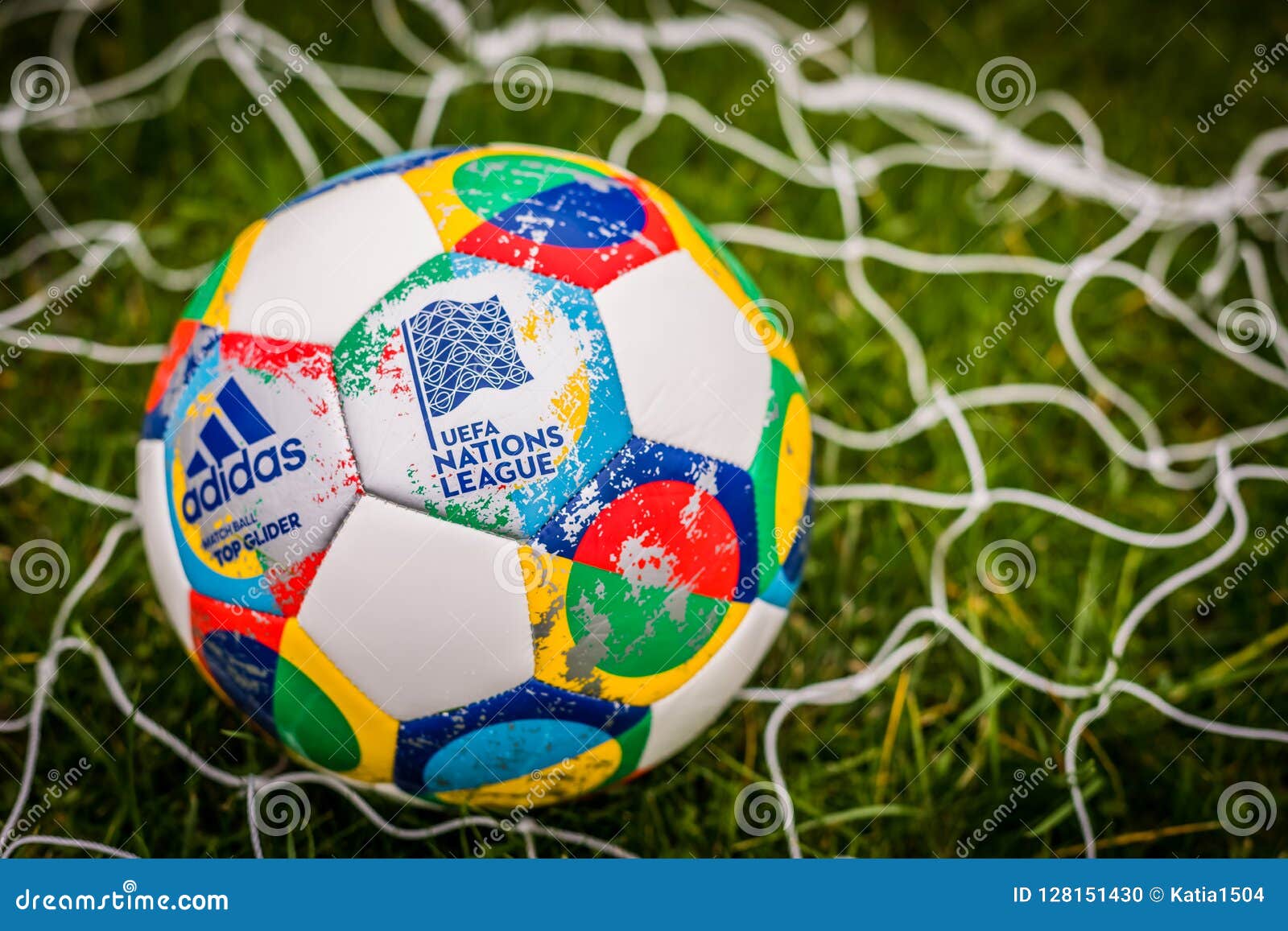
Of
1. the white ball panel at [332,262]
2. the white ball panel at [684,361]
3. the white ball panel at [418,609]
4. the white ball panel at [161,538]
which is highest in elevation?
the white ball panel at [684,361]

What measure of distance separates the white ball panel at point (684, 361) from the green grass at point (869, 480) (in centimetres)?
76

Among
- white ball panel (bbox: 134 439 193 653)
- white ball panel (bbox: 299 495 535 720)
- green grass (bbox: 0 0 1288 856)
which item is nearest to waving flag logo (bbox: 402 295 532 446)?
white ball panel (bbox: 299 495 535 720)

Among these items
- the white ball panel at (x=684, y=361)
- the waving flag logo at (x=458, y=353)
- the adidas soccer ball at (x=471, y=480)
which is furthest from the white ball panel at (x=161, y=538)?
the white ball panel at (x=684, y=361)

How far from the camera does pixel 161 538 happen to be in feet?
5.05

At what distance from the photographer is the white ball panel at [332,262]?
4.59 ft

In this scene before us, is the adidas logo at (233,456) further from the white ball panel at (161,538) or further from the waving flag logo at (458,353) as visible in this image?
the waving flag logo at (458,353)

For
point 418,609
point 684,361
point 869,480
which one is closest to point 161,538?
point 418,609

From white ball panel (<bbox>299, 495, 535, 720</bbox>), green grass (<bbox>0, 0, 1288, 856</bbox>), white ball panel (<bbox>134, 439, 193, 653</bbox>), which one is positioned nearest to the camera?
white ball panel (<bbox>299, 495, 535, 720</bbox>)

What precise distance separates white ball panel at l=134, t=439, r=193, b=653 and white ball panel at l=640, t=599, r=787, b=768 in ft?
2.57

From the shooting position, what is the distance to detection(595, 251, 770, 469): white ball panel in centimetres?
141

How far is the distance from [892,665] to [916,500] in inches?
16.2

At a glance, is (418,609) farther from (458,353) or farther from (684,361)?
(684,361)

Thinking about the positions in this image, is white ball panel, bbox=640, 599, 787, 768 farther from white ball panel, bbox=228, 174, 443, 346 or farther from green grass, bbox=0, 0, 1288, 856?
white ball panel, bbox=228, 174, 443, 346

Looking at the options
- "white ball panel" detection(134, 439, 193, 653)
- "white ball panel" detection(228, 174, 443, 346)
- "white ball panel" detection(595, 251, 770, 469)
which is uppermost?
"white ball panel" detection(595, 251, 770, 469)
